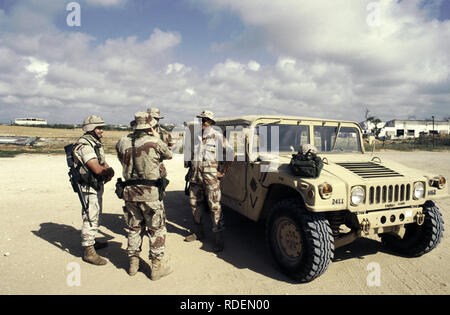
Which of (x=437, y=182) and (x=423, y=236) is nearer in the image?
(x=437, y=182)

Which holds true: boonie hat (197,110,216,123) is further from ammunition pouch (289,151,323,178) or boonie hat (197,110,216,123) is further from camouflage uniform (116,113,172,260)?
ammunition pouch (289,151,323,178)

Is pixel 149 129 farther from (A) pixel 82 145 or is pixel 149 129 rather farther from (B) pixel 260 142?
(B) pixel 260 142

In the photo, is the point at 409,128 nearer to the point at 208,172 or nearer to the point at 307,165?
the point at 208,172

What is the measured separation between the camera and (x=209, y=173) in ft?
14.6

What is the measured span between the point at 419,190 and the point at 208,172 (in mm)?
2775

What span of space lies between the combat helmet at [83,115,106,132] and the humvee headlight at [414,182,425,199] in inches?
164

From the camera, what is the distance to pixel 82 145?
3941 mm

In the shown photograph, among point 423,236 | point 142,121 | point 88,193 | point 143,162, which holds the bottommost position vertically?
point 423,236

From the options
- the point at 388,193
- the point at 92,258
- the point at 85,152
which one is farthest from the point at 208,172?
the point at 388,193

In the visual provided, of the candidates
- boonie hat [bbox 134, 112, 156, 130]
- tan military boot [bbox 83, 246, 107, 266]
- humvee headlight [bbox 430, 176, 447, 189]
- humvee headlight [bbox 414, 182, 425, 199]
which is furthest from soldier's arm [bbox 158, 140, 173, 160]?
humvee headlight [bbox 430, 176, 447, 189]

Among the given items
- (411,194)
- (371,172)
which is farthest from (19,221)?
(411,194)

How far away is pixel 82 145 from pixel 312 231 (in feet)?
10.1

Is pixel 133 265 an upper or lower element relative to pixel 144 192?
lower

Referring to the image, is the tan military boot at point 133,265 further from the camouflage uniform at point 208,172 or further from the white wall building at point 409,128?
the white wall building at point 409,128
